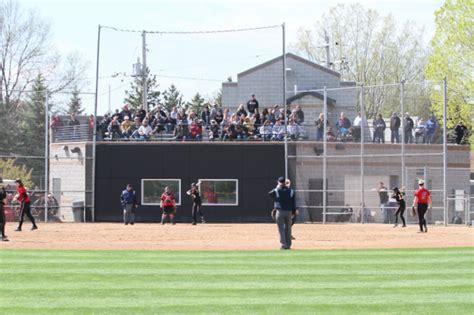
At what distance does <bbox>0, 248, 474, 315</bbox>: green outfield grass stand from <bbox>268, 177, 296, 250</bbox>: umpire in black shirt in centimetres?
185

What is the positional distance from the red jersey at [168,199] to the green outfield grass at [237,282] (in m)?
18.1

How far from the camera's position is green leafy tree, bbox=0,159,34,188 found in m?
45.9

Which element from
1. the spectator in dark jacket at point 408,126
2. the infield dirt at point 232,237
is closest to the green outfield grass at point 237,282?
the infield dirt at point 232,237

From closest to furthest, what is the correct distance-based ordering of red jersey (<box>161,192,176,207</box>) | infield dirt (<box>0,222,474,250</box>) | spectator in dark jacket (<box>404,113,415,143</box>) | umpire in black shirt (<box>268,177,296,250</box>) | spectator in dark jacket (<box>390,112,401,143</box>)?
umpire in black shirt (<box>268,177,296,250</box>)
infield dirt (<box>0,222,474,250</box>)
red jersey (<box>161,192,176,207</box>)
spectator in dark jacket (<box>404,113,415,143</box>)
spectator in dark jacket (<box>390,112,401,143</box>)

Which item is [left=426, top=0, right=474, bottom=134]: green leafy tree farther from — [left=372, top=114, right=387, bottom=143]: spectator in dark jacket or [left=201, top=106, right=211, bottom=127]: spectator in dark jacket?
[left=201, top=106, right=211, bottom=127]: spectator in dark jacket

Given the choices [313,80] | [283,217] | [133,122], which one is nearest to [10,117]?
[133,122]

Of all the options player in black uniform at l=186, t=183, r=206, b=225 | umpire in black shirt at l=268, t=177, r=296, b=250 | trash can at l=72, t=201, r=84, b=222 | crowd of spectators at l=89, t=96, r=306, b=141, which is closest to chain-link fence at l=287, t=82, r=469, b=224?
Answer: crowd of spectators at l=89, t=96, r=306, b=141

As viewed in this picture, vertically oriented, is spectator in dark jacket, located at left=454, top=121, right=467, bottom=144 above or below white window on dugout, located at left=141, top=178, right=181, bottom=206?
above

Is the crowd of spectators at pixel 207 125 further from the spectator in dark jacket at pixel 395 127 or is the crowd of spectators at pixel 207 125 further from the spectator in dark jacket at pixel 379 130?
the spectator in dark jacket at pixel 395 127

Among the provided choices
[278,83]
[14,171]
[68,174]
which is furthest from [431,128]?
[14,171]

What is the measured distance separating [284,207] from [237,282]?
27.1ft

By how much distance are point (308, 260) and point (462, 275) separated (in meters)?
4.06

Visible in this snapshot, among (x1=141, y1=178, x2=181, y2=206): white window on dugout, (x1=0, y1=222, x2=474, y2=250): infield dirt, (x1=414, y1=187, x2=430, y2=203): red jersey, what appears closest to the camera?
(x1=0, y1=222, x2=474, y2=250): infield dirt

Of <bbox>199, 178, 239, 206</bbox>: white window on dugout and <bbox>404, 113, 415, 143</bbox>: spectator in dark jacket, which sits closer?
<bbox>404, 113, 415, 143</bbox>: spectator in dark jacket
